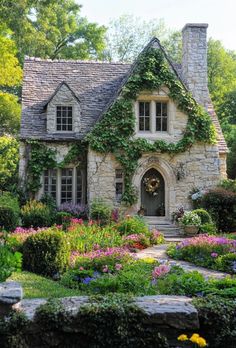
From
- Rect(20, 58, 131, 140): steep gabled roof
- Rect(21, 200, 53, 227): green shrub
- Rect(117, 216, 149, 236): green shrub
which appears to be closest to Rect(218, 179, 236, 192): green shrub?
Rect(117, 216, 149, 236): green shrub

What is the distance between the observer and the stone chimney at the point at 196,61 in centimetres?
2189

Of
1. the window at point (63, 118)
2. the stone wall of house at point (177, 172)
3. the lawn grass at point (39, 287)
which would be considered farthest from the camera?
the window at point (63, 118)

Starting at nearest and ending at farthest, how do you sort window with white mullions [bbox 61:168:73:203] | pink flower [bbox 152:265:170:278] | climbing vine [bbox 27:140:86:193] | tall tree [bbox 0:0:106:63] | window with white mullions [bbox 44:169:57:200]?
pink flower [bbox 152:265:170:278]
climbing vine [bbox 27:140:86:193]
window with white mullions [bbox 44:169:57:200]
window with white mullions [bbox 61:168:73:203]
tall tree [bbox 0:0:106:63]

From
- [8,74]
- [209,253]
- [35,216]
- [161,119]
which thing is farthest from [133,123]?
[209,253]

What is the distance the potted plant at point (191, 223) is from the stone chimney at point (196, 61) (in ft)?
19.3

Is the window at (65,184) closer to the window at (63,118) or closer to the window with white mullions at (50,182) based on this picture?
the window with white mullions at (50,182)

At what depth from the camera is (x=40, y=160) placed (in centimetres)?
2070

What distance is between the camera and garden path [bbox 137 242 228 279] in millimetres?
11222

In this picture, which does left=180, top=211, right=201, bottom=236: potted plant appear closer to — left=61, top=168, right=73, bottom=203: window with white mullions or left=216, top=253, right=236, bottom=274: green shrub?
left=61, top=168, right=73, bottom=203: window with white mullions

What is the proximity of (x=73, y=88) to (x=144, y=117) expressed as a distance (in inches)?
160

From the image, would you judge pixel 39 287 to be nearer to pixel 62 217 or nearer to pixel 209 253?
pixel 209 253

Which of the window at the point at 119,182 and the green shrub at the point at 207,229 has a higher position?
the window at the point at 119,182

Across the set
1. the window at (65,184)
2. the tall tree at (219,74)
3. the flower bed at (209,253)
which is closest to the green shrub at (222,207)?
the flower bed at (209,253)

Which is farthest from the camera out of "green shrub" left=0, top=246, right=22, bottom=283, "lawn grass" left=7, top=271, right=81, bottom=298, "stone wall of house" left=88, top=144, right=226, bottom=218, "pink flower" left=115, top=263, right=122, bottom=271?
"stone wall of house" left=88, top=144, right=226, bottom=218
